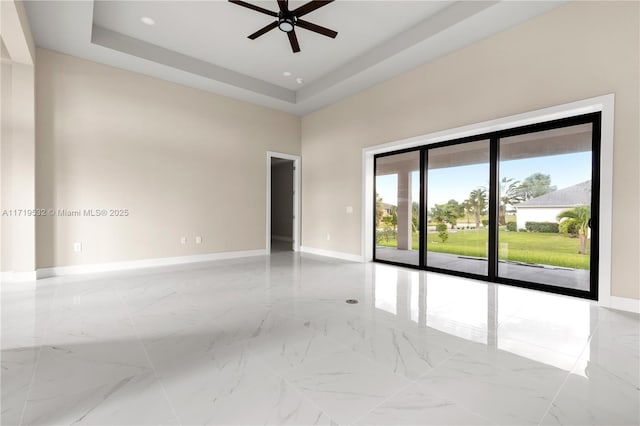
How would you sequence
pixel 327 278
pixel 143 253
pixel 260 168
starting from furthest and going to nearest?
pixel 260 168 → pixel 143 253 → pixel 327 278

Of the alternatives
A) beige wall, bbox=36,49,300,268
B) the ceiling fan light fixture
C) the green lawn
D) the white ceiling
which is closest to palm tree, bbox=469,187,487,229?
the green lawn

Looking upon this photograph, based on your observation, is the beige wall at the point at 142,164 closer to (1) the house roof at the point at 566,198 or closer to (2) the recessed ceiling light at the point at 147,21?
(2) the recessed ceiling light at the point at 147,21

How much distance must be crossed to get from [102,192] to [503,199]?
620 centimetres

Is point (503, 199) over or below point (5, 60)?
below

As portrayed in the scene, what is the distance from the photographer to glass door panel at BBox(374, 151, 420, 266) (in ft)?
17.5

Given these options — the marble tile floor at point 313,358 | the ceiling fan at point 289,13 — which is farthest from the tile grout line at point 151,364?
the ceiling fan at point 289,13

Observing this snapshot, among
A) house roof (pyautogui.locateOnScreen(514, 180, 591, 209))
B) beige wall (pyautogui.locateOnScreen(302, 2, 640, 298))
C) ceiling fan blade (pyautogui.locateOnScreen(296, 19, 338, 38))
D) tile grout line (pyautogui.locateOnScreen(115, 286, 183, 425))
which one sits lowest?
tile grout line (pyautogui.locateOnScreen(115, 286, 183, 425))

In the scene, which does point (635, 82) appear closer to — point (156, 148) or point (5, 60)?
point (156, 148)

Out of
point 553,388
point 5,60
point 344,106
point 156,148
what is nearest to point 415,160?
point 344,106

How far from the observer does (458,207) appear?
472cm

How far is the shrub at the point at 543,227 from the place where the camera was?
3.81m

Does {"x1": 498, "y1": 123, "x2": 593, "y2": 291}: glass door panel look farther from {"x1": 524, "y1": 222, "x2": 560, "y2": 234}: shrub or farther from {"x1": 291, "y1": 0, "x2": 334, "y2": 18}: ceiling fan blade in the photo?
{"x1": 291, "y1": 0, "x2": 334, "y2": 18}: ceiling fan blade

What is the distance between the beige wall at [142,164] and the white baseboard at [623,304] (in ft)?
18.7

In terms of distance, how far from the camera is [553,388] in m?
1.74
